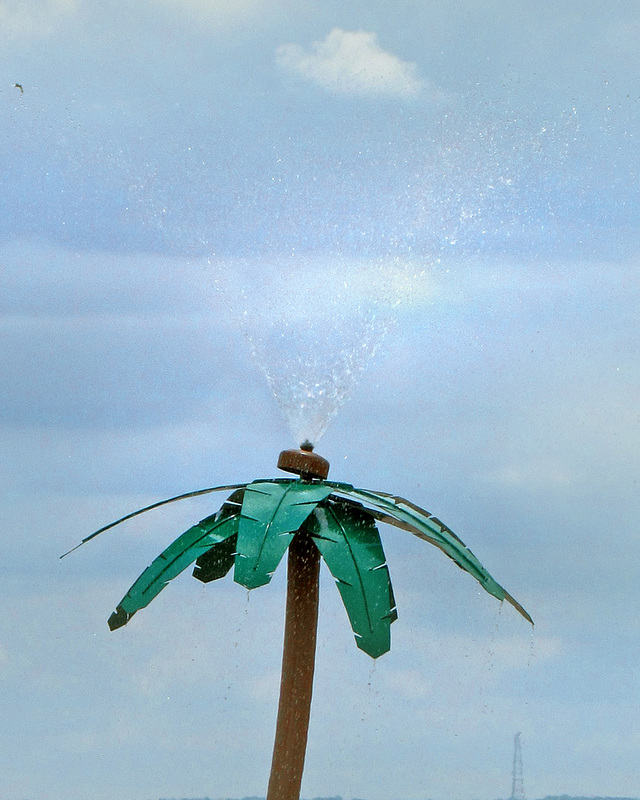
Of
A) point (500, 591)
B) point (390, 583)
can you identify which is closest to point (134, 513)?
point (390, 583)

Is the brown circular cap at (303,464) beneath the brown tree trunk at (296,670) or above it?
above

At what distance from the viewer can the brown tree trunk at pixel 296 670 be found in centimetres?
1347

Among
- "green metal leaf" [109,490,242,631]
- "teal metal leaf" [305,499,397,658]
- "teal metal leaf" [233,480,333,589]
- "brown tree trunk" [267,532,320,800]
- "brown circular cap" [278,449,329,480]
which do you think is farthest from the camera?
"brown circular cap" [278,449,329,480]

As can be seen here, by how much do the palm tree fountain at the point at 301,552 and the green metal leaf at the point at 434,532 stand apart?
0.04 feet

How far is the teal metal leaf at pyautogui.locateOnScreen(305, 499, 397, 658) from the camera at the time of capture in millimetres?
12664

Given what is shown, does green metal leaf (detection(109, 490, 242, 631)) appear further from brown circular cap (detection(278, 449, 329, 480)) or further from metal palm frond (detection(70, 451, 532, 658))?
brown circular cap (detection(278, 449, 329, 480))

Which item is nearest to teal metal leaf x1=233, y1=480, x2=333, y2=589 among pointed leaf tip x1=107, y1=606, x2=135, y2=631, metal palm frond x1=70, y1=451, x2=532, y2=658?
metal palm frond x1=70, y1=451, x2=532, y2=658

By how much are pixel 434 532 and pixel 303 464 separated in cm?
140

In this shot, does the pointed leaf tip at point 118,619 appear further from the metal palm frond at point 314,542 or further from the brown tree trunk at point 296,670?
the brown tree trunk at point 296,670

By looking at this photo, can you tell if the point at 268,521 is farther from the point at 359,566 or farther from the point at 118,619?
the point at 118,619

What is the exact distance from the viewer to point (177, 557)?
43.9 ft

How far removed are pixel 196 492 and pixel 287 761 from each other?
2.68 meters

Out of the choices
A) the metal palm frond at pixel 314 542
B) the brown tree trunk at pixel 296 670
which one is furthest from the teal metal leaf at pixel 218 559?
the brown tree trunk at pixel 296 670

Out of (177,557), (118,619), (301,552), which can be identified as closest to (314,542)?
(301,552)
